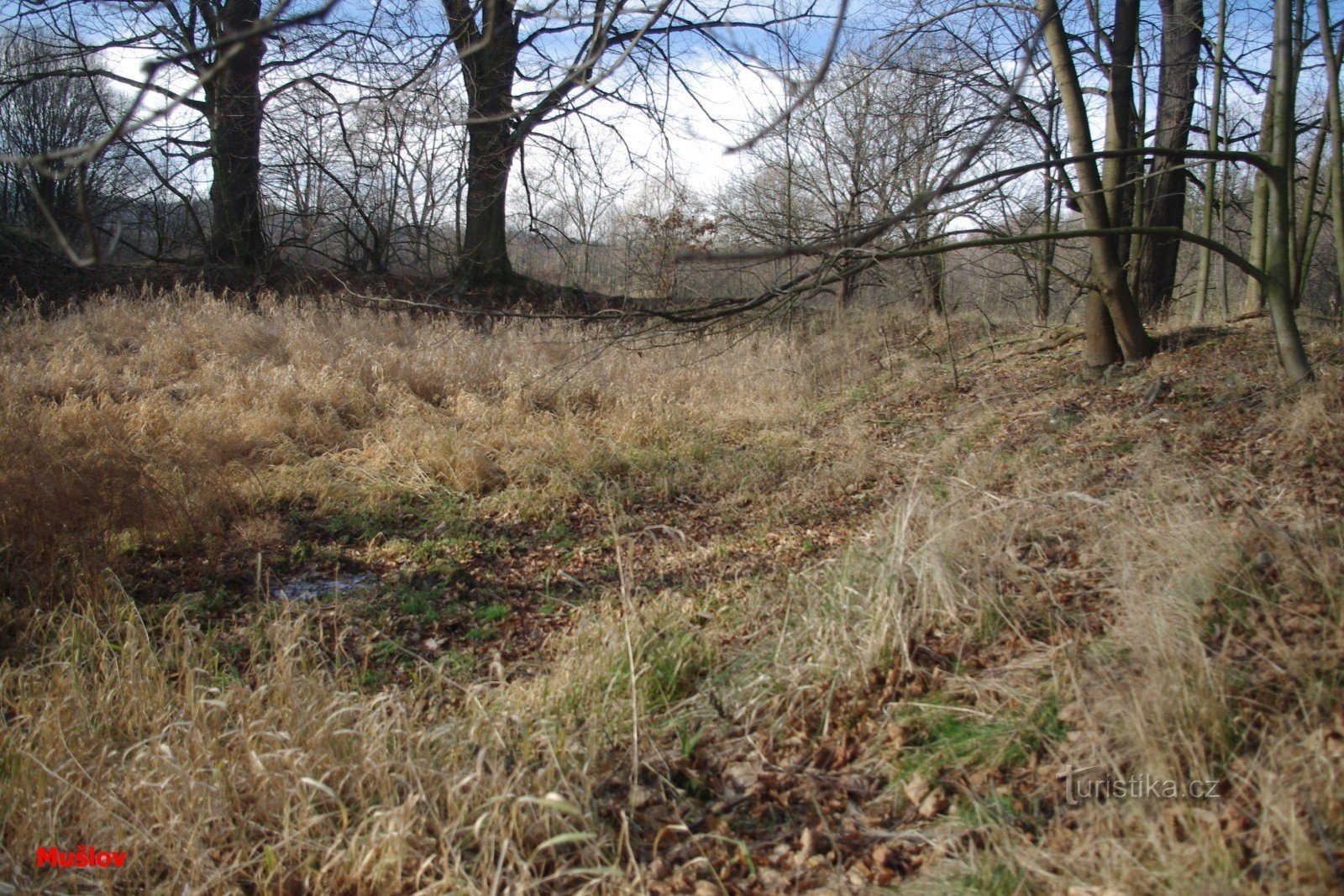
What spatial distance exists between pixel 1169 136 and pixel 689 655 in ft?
28.9

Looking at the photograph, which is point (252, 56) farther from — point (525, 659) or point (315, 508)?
point (525, 659)

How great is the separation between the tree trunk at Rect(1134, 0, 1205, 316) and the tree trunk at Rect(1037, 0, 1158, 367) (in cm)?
183

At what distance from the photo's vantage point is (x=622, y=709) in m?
3.02

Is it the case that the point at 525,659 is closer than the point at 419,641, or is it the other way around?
the point at 525,659

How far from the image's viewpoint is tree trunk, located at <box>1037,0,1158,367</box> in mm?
6895

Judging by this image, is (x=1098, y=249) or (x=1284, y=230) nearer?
(x=1284, y=230)

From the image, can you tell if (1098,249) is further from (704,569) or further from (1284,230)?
(704,569)

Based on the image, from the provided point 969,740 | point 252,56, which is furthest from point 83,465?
point 252,56

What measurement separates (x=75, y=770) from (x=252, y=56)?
28.4 feet

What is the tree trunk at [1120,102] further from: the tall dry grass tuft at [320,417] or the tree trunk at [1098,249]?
the tall dry grass tuft at [320,417]

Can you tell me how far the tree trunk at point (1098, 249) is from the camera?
6.89 m

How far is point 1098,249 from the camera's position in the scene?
6.99 metres

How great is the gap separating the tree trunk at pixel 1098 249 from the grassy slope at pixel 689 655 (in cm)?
68

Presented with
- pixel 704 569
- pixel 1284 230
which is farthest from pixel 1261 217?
pixel 704 569
